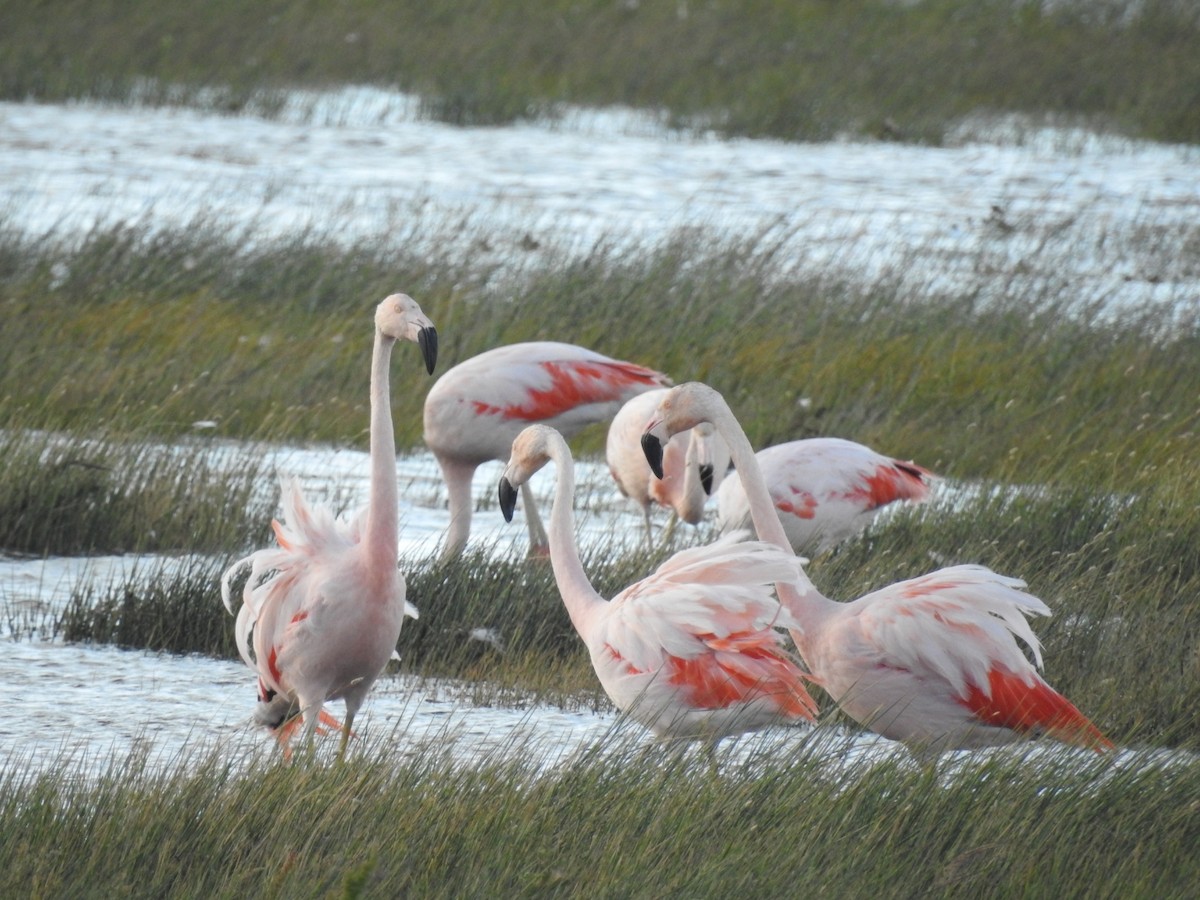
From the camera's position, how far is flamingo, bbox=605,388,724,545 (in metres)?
6.31

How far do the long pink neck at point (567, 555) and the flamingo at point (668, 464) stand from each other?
163 cm

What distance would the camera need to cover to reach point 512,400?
681cm

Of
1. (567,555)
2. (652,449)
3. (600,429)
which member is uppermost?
(652,449)

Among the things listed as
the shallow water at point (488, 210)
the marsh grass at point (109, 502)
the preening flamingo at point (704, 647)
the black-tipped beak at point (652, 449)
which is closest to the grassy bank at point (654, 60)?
the shallow water at point (488, 210)

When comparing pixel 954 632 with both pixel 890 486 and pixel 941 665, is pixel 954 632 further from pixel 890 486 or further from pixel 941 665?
pixel 890 486

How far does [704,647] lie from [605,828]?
0.64 metres

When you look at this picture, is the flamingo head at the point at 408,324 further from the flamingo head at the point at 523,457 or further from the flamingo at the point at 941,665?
the flamingo at the point at 941,665

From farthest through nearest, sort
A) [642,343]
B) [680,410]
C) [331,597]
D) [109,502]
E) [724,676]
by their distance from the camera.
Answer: [642,343] < [109,502] < [680,410] < [331,597] < [724,676]

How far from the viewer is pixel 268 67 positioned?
66.4 feet

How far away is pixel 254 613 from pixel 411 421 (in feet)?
14.5

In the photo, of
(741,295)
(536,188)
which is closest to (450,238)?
(741,295)

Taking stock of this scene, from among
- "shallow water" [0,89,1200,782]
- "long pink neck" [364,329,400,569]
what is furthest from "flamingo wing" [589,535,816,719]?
"long pink neck" [364,329,400,569]

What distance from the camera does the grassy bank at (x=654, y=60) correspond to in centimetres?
1891

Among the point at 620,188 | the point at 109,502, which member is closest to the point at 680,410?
the point at 109,502
